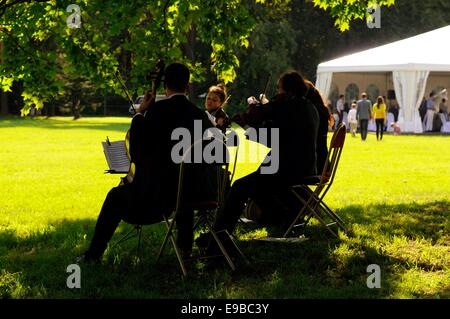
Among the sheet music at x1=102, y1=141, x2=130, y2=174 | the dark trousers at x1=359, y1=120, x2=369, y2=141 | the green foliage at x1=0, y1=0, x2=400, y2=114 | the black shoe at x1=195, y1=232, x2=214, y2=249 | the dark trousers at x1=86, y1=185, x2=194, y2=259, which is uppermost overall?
the green foliage at x1=0, y1=0, x2=400, y2=114

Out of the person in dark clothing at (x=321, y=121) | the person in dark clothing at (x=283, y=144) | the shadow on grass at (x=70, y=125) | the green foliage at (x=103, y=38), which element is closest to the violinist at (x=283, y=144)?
the person in dark clothing at (x=283, y=144)

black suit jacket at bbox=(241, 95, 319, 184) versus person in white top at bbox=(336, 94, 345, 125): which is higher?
black suit jacket at bbox=(241, 95, 319, 184)

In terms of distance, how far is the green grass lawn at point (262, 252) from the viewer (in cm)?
540

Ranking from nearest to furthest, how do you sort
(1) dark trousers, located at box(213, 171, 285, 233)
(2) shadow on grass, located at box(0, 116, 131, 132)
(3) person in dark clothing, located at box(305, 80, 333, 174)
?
(1) dark trousers, located at box(213, 171, 285, 233), (3) person in dark clothing, located at box(305, 80, 333, 174), (2) shadow on grass, located at box(0, 116, 131, 132)

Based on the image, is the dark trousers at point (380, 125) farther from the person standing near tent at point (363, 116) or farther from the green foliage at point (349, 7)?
the green foliage at point (349, 7)

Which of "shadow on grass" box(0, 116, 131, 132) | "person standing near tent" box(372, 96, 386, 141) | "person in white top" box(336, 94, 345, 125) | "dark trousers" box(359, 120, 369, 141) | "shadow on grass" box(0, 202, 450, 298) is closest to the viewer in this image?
"shadow on grass" box(0, 202, 450, 298)

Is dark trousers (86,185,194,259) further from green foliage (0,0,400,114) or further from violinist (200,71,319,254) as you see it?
green foliage (0,0,400,114)

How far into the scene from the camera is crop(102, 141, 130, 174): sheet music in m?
6.75

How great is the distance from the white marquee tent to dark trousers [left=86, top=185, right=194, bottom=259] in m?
22.8

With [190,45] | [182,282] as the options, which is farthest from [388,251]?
[190,45]

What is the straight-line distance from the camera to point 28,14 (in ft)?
27.2

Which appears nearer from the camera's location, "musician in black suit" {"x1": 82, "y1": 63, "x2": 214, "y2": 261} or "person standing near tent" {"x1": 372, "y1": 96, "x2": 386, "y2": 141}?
"musician in black suit" {"x1": 82, "y1": 63, "x2": 214, "y2": 261}

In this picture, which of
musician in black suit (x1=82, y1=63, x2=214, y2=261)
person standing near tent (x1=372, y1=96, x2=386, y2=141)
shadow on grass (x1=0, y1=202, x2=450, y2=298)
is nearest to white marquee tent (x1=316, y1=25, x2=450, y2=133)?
person standing near tent (x1=372, y1=96, x2=386, y2=141)

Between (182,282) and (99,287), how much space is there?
0.63 metres
